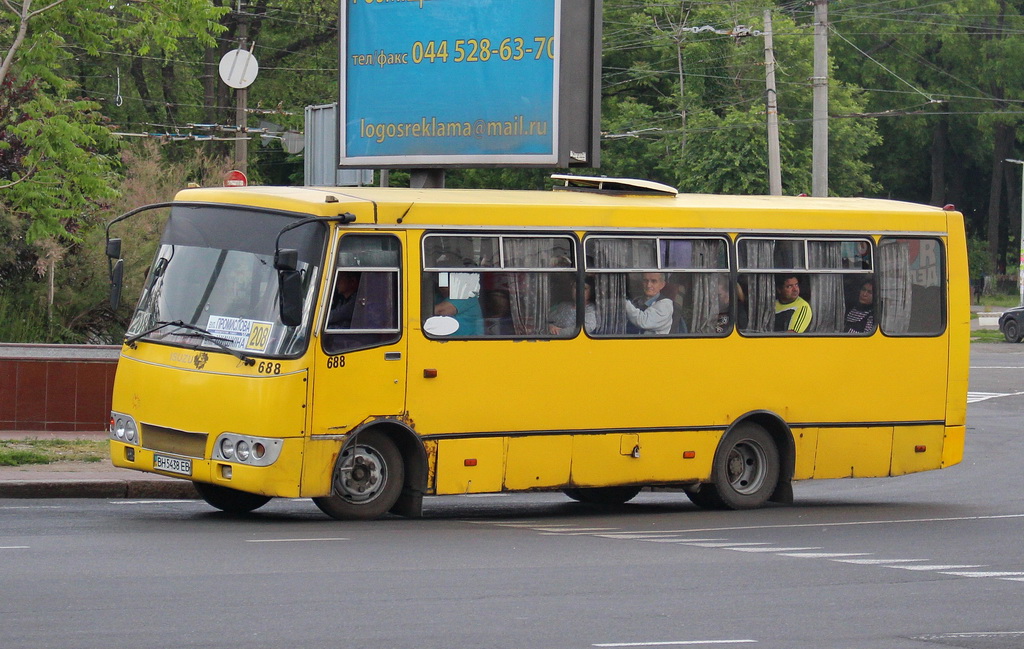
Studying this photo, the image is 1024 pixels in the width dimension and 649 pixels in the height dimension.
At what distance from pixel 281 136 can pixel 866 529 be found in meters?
28.3

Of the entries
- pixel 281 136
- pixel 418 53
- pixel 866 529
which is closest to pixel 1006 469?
pixel 866 529

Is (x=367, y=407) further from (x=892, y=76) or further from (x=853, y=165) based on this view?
(x=892, y=76)

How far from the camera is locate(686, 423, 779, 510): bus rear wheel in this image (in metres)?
14.9

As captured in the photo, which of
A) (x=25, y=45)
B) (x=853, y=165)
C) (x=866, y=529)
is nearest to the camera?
(x=866, y=529)

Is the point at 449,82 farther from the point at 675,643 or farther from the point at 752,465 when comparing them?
the point at 675,643

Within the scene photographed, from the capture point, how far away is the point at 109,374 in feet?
60.2

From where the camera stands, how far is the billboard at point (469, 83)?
17703mm

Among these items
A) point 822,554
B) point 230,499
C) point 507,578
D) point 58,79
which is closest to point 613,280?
point 822,554

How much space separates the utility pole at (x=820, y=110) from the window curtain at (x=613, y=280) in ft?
38.9

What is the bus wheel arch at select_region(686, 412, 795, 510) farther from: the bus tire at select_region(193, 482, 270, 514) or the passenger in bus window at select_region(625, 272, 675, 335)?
the bus tire at select_region(193, 482, 270, 514)

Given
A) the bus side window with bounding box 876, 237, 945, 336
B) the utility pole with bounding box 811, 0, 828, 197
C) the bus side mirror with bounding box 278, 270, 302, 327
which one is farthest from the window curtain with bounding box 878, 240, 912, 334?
the utility pole with bounding box 811, 0, 828, 197

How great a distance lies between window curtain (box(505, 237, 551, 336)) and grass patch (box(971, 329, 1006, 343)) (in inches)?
1503

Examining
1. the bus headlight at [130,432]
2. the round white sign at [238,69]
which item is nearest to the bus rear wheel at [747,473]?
the bus headlight at [130,432]

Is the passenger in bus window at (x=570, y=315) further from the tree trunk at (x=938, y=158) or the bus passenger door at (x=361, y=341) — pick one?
the tree trunk at (x=938, y=158)
